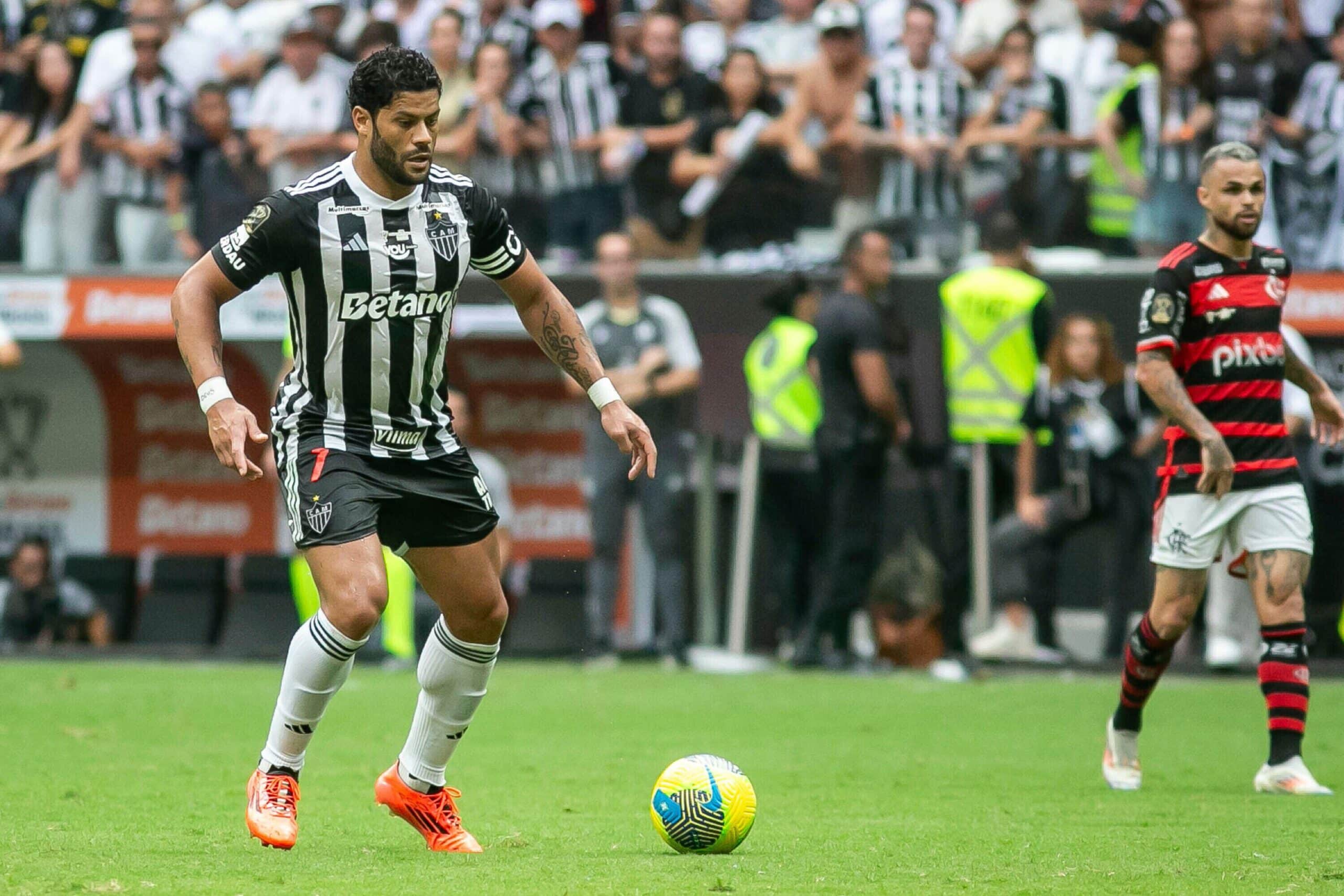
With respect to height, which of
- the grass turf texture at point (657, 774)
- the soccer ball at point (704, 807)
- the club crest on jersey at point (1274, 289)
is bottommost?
the grass turf texture at point (657, 774)

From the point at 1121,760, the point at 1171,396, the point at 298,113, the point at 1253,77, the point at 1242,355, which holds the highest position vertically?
the point at 1253,77

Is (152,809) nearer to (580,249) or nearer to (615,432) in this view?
(615,432)

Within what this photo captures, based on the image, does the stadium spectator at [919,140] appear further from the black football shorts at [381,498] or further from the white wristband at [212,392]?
the white wristband at [212,392]

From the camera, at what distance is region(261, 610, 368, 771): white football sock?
5.75 metres

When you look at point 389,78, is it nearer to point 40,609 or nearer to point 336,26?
point 336,26

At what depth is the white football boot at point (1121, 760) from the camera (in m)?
7.85

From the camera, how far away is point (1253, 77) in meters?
13.4

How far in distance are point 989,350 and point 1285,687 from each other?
5.75 m

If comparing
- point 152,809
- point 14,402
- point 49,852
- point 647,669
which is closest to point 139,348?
point 14,402

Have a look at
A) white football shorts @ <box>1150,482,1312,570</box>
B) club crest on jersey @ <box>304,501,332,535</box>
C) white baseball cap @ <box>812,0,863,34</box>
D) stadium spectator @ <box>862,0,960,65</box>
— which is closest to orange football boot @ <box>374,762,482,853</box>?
club crest on jersey @ <box>304,501,332,535</box>

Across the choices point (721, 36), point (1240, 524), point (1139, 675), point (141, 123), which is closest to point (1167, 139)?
point (721, 36)

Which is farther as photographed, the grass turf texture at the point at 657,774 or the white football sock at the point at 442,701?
the white football sock at the point at 442,701

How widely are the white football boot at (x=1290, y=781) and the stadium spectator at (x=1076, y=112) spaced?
6.53 metres

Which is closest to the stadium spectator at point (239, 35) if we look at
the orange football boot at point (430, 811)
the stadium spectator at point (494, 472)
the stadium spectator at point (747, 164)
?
the stadium spectator at point (494, 472)
